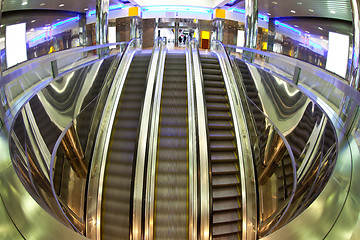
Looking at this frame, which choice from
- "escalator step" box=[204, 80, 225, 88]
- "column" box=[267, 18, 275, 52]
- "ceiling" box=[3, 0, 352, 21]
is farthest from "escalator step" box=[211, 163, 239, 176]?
"column" box=[267, 18, 275, 52]

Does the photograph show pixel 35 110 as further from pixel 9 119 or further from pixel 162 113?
pixel 162 113

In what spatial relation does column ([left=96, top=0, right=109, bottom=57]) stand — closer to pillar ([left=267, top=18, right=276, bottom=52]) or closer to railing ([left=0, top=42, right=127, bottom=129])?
railing ([left=0, top=42, right=127, bottom=129])

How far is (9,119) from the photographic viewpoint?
257cm

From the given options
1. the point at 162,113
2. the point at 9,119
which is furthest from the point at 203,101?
the point at 9,119

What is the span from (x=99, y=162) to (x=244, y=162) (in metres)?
3.41

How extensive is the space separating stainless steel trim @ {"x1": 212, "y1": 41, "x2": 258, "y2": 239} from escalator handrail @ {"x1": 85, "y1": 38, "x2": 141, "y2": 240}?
3.07 metres

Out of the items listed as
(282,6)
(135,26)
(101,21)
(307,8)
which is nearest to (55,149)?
(101,21)

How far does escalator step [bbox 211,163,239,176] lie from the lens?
5.73 meters

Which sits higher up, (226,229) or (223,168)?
(223,168)

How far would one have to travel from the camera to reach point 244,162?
5746 millimetres

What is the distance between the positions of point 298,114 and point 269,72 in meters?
1.89

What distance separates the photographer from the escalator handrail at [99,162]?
201 inches

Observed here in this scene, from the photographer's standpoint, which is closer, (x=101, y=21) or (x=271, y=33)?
(x=101, y=21)

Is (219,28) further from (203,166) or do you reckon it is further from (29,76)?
(29,76)
